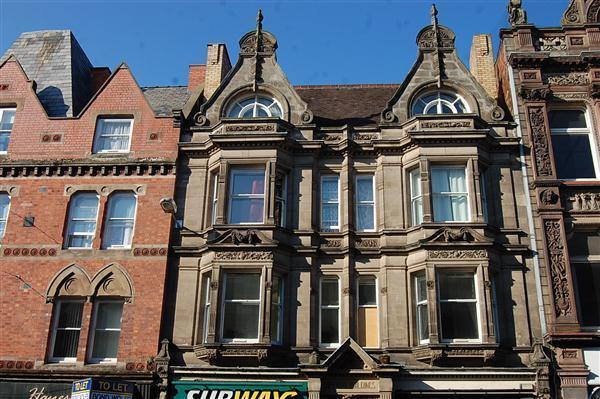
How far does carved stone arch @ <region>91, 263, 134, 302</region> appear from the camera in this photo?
19422 mm

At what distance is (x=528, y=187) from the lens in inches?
786

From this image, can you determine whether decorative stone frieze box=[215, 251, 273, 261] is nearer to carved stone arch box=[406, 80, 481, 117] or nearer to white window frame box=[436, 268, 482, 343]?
white window frame box=[436, 268, 482, 343]

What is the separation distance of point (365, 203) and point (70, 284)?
960 centimetres

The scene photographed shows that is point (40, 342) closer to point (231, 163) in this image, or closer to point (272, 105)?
point (231, 163)

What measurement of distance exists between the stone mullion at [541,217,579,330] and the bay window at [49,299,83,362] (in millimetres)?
14134

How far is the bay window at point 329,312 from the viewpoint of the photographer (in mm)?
18953

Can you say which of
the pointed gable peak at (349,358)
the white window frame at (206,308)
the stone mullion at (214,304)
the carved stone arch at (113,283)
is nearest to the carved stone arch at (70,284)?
the carved stone arch at (113,283)

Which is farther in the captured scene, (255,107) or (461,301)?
(255,107)

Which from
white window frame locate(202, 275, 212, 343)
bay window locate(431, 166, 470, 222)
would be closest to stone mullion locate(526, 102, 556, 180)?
bay window locate(431, 166, 470, 222)

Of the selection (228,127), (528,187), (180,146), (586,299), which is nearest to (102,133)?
(180,146)

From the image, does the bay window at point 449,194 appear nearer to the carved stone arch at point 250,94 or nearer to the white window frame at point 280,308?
the white window frame at point 280,308

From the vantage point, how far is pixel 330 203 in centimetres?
2058

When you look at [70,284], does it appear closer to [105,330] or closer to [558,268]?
[105,330]

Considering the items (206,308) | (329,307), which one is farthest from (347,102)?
(206,308)
